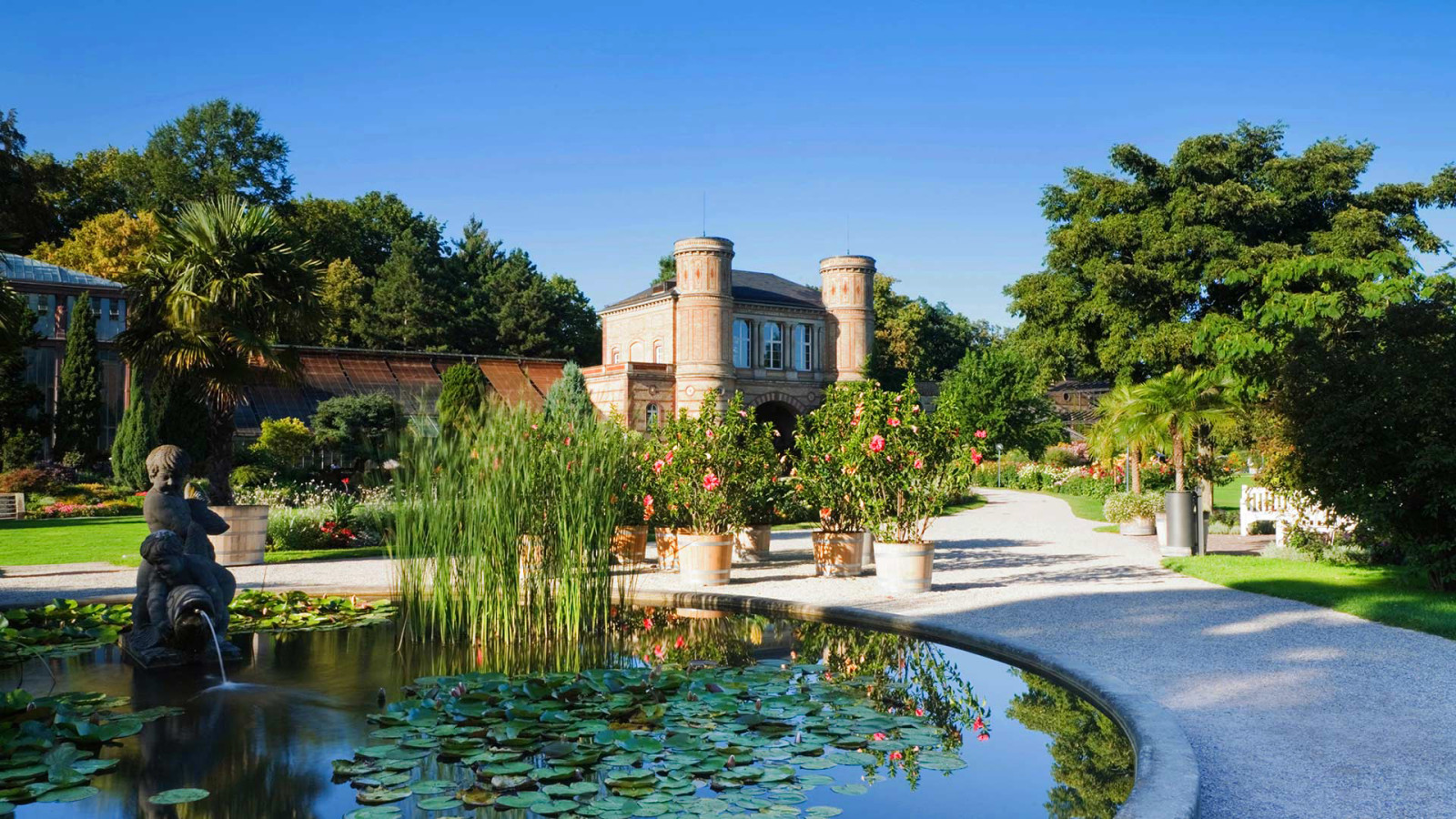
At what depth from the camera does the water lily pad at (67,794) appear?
363cm

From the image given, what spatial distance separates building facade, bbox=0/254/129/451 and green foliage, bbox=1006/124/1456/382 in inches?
859

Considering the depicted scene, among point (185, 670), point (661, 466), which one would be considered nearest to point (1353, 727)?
point (185, 670)

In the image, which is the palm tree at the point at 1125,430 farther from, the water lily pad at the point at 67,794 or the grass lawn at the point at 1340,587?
the water lily pad at the point at 67,794

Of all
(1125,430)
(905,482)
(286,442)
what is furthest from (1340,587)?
(286,442)

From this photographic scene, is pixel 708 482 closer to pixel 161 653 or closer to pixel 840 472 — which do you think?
pixel 840 472

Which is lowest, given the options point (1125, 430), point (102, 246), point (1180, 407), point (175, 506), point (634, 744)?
point (634, 744)

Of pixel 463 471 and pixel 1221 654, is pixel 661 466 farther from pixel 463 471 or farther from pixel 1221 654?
pixel 1221 654

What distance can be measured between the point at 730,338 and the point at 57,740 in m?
35.2

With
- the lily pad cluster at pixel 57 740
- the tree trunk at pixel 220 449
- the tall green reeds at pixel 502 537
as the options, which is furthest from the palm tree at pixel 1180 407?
the lily pad cluster at pixel 57 740

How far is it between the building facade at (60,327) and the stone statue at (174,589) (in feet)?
74.7

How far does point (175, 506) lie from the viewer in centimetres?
579

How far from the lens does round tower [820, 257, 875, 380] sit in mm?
41938

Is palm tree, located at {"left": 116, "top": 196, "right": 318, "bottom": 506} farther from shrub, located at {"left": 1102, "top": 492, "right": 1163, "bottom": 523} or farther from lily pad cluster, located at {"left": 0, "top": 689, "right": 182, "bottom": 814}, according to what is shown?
shrub, located at {"left": 1102, "top": 492, "right": 1163, "bottom": 523}

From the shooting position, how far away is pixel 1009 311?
23.4m
